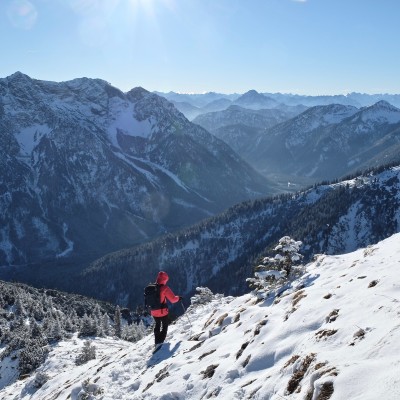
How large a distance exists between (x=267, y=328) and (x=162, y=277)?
25.9ft

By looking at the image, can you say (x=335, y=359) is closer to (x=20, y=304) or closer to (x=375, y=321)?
(x=375, y=321)

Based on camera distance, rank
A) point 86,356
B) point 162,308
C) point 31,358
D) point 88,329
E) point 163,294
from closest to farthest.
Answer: point 163,294 → point 162,308 → point 86,356 → point 31,358 → point 88,329

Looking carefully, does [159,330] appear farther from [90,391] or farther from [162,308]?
[90,391]

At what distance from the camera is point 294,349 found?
15.0 meters

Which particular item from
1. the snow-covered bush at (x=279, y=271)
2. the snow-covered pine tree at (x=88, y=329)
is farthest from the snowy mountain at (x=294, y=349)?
the snow-covered pine tree at (x=88, y=329)

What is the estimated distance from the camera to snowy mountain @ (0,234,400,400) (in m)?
10.9

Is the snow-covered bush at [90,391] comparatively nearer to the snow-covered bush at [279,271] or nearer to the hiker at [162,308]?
the hiker at [162,308]

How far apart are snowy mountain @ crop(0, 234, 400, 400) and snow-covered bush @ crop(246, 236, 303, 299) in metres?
0.87

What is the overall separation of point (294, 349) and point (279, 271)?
14115 mm

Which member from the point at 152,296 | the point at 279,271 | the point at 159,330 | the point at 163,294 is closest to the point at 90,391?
the point at 159,330

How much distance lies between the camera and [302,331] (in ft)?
52.6

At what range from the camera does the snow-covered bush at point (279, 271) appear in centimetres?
2817

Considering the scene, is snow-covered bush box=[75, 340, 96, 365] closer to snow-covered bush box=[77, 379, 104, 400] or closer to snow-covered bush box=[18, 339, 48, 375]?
snow-covered bush box=[18, 339, 48, 375]

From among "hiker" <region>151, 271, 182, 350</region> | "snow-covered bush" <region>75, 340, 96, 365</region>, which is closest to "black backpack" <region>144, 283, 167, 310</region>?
"hiker" <region>151, 271, 182, 350</region>
